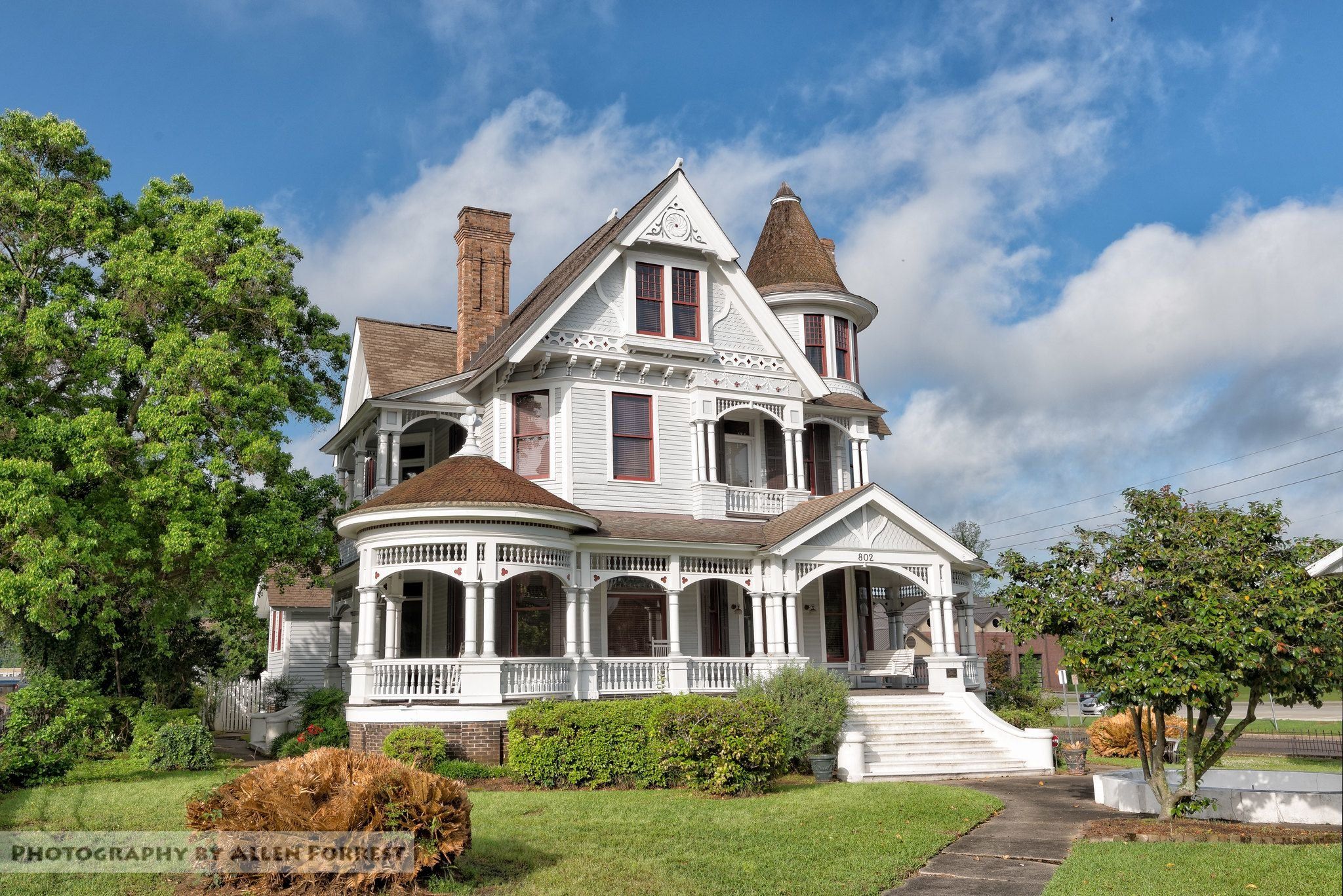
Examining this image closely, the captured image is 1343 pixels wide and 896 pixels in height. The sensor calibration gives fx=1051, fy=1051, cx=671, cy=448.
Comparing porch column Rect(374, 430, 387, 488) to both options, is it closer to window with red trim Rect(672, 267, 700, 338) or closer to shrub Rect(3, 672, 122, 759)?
shrub Rect(3, 672, 122, 759)

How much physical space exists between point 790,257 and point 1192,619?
17718 mm

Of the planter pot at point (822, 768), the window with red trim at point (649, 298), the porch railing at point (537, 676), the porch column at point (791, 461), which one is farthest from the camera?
the porch column at point (791, 461)

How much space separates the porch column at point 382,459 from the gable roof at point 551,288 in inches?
101

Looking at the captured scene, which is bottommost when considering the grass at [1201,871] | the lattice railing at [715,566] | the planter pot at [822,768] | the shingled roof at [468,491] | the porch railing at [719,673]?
the grass at [1201,871]

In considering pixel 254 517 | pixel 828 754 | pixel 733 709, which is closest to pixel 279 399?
pixel 254 517

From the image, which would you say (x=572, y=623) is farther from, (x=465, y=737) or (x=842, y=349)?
(x=842, y=349)

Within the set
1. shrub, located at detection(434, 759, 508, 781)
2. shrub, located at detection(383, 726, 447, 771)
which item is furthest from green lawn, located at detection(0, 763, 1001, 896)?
shrub, located at detection(383, 726, 447, 771)

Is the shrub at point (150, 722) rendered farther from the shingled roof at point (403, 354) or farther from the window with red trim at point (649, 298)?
the window with red trim at point (649, 298)

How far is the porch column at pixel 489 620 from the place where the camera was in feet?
60.1

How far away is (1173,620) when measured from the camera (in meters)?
11.8

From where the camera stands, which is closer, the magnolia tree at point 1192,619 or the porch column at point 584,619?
the magnolia tree at point 1192,619

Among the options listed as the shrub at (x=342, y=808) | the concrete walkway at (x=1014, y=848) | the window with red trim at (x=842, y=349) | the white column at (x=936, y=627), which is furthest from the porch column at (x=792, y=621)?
the shrub at (x=342, y=808)

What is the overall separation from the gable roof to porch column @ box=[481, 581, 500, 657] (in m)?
5.54

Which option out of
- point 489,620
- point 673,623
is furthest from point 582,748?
point 673,623
